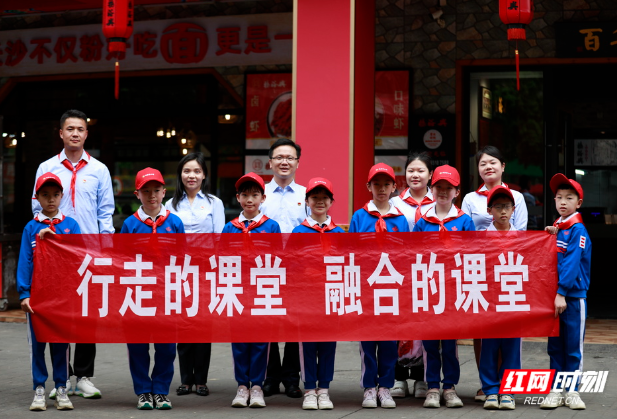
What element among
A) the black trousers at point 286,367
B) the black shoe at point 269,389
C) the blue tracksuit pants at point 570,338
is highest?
the blue tracksuit pants at point 570,338

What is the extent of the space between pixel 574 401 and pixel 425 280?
1.28 metres

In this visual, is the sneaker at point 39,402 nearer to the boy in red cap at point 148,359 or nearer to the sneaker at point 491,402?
the boy in red cap at point 148,359

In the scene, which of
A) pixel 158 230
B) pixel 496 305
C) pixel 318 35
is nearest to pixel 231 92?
pixel 318 35

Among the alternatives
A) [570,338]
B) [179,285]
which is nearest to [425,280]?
[570,338]

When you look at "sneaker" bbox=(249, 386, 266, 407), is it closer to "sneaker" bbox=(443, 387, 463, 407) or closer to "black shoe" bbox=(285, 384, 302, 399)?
"black shoe" bbox=(285, 384, 302, 399)

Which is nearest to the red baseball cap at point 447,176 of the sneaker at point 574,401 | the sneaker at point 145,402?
the sneaker at point 574,401

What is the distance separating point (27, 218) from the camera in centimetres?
1341

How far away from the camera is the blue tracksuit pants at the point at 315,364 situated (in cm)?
604

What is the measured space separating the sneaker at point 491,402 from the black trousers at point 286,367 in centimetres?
145

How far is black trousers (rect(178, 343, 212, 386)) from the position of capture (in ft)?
21.7

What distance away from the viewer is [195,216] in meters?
6.70

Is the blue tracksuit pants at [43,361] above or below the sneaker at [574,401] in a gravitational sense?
above

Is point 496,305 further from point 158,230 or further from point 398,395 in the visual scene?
point 158,230

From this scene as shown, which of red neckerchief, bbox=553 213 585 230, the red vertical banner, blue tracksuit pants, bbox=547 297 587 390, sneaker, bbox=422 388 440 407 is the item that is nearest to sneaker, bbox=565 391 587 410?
blue tracksuit pants, bbox=547 297 587 390
